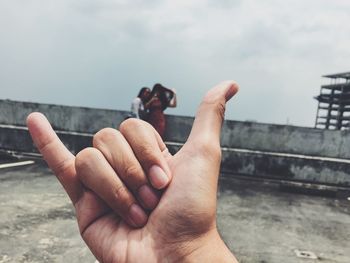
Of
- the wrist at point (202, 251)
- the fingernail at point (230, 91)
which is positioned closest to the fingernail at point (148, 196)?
the wrist at point (202, 251)

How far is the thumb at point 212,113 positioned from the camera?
1.47m

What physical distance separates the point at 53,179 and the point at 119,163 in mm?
5331

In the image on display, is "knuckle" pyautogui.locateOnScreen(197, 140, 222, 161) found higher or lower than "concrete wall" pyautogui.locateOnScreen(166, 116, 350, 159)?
higher

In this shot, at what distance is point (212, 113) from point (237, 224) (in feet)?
10.7

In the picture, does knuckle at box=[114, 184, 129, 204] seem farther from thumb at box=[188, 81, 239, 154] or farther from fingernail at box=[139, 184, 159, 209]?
thumb at box=[188, 81, 239, 154]

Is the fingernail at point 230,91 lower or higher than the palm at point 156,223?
higher

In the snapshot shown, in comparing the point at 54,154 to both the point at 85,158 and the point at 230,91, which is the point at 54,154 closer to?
the point at 85,158

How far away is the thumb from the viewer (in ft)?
4.83

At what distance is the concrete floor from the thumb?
212 centimetres

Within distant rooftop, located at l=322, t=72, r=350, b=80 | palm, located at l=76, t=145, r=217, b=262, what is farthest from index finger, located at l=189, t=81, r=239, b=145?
distant rooftop, located at l=322, t=72, r=350, b=80

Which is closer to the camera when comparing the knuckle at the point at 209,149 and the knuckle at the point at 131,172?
the knuckle at the point at 131,172

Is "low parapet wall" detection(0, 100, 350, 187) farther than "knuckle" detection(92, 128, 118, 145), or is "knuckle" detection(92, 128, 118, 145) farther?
"low parapet wall" detection(0, 100, 350, 187)

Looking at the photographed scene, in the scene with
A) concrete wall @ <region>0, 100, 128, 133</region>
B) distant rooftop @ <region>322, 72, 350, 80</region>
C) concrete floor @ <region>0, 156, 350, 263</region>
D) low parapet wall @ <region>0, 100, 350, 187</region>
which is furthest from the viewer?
distant rooftop @ <region>322, 72, 350, 80</region>

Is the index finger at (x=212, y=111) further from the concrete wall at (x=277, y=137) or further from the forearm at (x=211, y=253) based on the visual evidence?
the concrete wall at (x=277, y=137)
